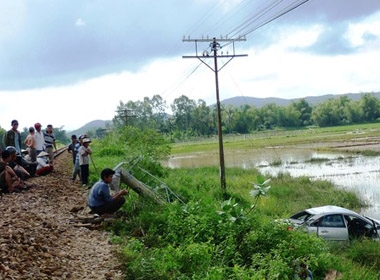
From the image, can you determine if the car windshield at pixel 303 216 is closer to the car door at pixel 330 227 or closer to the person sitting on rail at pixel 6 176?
the car door at pixel 330 227

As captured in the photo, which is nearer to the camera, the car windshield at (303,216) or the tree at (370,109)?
the car windshield at (303,216)

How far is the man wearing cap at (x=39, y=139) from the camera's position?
44.2 ft

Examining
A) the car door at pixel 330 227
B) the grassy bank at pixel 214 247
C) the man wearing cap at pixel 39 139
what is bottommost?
the car door at pixel 330 227

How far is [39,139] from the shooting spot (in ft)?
45.3

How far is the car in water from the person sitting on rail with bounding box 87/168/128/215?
18.5 ft

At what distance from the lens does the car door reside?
40.4ft

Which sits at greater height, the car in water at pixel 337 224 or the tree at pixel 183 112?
the tree at pixel 183 112

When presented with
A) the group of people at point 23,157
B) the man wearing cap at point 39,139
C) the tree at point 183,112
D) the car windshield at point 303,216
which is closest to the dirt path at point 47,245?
the group of people at point 23,157

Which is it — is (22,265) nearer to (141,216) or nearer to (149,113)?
(141,216)

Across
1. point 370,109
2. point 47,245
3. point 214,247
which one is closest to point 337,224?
point 214,247

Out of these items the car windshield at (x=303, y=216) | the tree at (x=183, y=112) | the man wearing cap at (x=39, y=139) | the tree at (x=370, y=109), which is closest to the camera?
the car windshield at (x=303, y=216)

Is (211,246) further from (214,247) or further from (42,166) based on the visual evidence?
(42,166)

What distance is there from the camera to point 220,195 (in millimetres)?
18438

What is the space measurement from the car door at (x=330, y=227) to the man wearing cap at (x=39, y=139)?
8876mm
